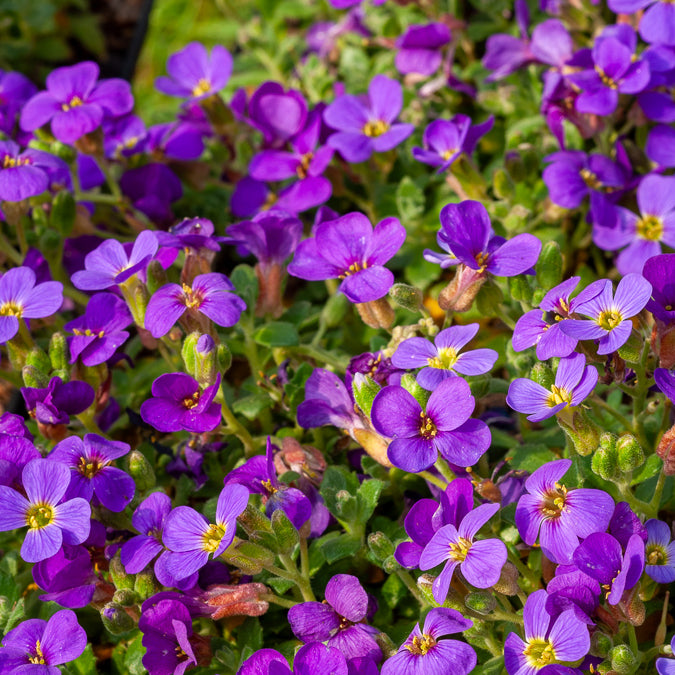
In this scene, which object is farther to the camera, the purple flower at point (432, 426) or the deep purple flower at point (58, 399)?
the deep purple flower at point (58, 399)

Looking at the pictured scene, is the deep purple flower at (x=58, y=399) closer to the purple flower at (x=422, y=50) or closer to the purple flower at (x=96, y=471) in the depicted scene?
the purple flower at (x=96, y=471)

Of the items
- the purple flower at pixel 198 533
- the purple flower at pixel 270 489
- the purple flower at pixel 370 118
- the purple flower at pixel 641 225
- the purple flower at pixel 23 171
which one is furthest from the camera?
the purple flower at pixel 370 118

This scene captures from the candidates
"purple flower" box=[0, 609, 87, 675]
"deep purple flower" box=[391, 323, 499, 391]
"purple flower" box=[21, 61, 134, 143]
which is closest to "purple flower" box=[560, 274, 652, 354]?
"deep purple flower" box=[391, 323, 499, 391]

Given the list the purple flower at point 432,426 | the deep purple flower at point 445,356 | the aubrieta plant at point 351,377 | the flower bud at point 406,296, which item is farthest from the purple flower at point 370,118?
the purple flower at point 432,426

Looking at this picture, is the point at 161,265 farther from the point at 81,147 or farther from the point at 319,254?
the point at 81,147

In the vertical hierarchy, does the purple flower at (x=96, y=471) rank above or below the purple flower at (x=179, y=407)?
below

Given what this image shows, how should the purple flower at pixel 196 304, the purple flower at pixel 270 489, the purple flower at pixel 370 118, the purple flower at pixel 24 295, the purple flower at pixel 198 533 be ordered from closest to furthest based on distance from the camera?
the purple flower at pixel 198 533, the purple flower at pixel 270 489, the purple flower at pixel 196 304, the purple flower at pixel 24 295, the purple flower at pixel 370 118

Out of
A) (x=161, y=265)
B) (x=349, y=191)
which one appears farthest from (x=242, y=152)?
(x=161, y=265)
